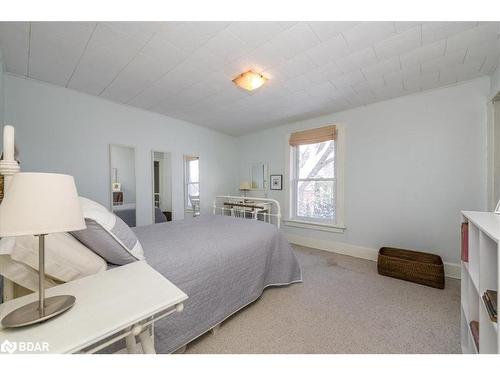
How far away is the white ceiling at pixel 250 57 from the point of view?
1522 millimetres

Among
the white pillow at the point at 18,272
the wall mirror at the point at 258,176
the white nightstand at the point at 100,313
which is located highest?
the wall mirror at the point at 258,176

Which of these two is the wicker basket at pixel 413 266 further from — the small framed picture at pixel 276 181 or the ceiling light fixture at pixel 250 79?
the ceiling light fixture at pixel 250 79

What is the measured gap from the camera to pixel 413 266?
2252mm

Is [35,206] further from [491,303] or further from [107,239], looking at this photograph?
[491,303]

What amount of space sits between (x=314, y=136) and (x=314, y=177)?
71 cm

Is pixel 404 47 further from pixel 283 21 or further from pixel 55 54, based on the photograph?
pixel 55 54

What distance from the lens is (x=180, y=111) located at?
3.20 m

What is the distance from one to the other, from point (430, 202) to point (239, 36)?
289 cm

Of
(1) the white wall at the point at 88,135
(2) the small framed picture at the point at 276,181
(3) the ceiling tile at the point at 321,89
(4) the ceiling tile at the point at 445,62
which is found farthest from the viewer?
(2) the small framed picture at the point at 276,181

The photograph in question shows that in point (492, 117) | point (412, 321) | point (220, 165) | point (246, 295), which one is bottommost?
point (412, 321)

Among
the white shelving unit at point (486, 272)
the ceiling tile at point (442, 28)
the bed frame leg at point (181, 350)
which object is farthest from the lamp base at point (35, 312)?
the ceiling tile at point (442, 28)

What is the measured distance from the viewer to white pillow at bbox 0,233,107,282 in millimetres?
852

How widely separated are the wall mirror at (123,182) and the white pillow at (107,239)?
200 centimetres
